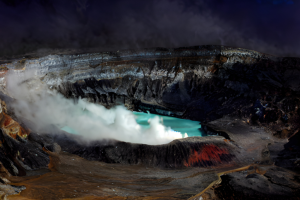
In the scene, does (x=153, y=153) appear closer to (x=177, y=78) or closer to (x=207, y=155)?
(x=207, y=155)

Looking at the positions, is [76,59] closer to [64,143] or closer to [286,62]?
[64,143]

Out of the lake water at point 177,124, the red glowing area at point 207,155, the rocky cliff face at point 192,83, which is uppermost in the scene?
the rocky cliff face at point 192,83

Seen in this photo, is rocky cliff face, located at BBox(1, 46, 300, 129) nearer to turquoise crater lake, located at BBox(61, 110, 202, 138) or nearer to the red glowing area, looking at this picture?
turquoise crater lake, located at BBox(61, 110, 202, 138)

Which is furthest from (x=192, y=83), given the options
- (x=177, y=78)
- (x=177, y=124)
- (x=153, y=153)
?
(x=153, y=153)

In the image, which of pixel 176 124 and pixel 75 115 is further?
pixel 176 124

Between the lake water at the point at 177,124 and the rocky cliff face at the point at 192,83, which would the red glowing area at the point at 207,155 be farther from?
the lake water at the point at 177,124

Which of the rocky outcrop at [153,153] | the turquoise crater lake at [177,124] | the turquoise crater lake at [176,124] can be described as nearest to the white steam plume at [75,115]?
the turquoise crater lake at [176,124]

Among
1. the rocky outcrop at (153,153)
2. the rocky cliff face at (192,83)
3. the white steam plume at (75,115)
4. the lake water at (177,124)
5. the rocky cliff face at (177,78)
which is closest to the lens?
the rocky outcrop at (153,153)
